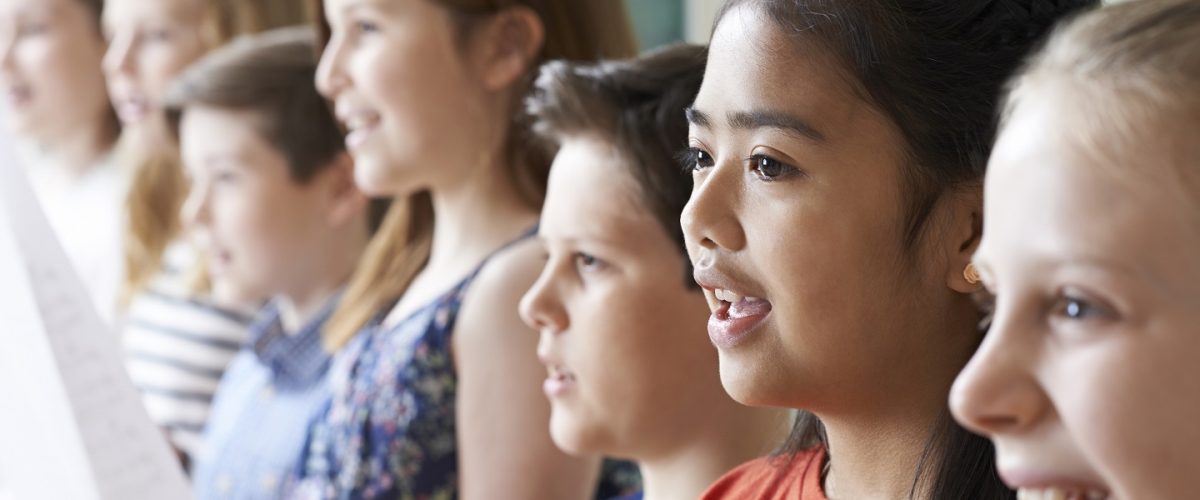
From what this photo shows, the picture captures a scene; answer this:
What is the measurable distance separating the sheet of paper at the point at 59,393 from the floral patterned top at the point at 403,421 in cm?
33

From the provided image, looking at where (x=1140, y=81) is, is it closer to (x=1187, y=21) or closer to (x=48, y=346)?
(x=1187, y=21)

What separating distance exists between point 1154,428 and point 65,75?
2.43m

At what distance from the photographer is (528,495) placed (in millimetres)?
1398

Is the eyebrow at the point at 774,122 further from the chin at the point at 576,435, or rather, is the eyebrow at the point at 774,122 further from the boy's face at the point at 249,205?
the boy's face at the point at 249,205

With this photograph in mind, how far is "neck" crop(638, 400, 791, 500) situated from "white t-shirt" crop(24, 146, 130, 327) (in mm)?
1470

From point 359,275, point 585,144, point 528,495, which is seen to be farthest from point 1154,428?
point 359,275

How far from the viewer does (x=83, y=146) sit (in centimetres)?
270

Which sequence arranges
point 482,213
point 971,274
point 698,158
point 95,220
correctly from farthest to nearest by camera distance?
→ point 95,220
point 482,213
point 698,158
point 971,274

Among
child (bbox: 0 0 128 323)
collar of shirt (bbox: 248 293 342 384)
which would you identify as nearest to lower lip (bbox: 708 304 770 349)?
collar of shirt (bbox: 248 293 342 384)

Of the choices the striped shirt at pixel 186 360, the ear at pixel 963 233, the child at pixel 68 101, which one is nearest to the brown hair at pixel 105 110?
the child at pixel 68 101

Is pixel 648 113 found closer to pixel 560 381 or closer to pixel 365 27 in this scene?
pixel 560 381

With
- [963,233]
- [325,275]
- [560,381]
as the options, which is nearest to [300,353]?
[325,275]

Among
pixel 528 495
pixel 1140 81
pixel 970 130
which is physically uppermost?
pixel 1140 81

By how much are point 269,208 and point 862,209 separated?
50.1 inches
